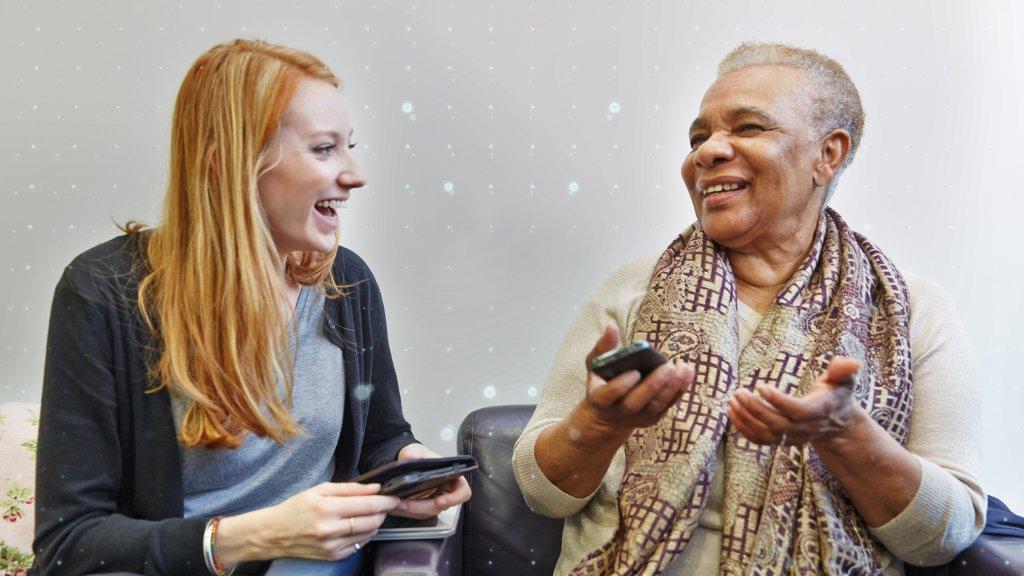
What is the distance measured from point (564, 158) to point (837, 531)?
100cm

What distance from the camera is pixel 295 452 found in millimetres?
1415

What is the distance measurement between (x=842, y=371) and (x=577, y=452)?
0.40 meters

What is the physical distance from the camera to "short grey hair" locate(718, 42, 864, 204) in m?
1.46

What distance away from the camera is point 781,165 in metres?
1.42

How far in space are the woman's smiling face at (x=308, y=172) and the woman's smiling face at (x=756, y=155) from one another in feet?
1.86

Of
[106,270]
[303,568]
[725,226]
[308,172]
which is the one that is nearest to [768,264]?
[725,226]

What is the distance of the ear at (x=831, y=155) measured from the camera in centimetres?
148

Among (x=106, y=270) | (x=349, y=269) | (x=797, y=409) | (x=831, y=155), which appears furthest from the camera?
(x=349, y=269)

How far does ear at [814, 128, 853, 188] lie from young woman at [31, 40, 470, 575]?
2.47 ft

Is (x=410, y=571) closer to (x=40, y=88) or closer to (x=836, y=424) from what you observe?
(x=836, y=424)

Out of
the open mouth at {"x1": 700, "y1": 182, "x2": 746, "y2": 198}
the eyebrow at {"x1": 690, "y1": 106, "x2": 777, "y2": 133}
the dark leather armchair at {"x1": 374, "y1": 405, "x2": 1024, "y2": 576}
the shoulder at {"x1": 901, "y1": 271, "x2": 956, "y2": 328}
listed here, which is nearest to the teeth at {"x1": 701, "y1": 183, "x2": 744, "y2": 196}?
the open mouth at {"x1": 700, "y1": 182, "x2": 746, "y2": 198}

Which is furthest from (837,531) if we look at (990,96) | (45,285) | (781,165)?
(45,285)

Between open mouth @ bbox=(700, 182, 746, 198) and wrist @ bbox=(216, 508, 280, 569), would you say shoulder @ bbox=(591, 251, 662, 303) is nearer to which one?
open mouth @ bbox=(700, 182, 746, 198)

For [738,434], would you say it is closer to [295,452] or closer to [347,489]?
[347,489]
